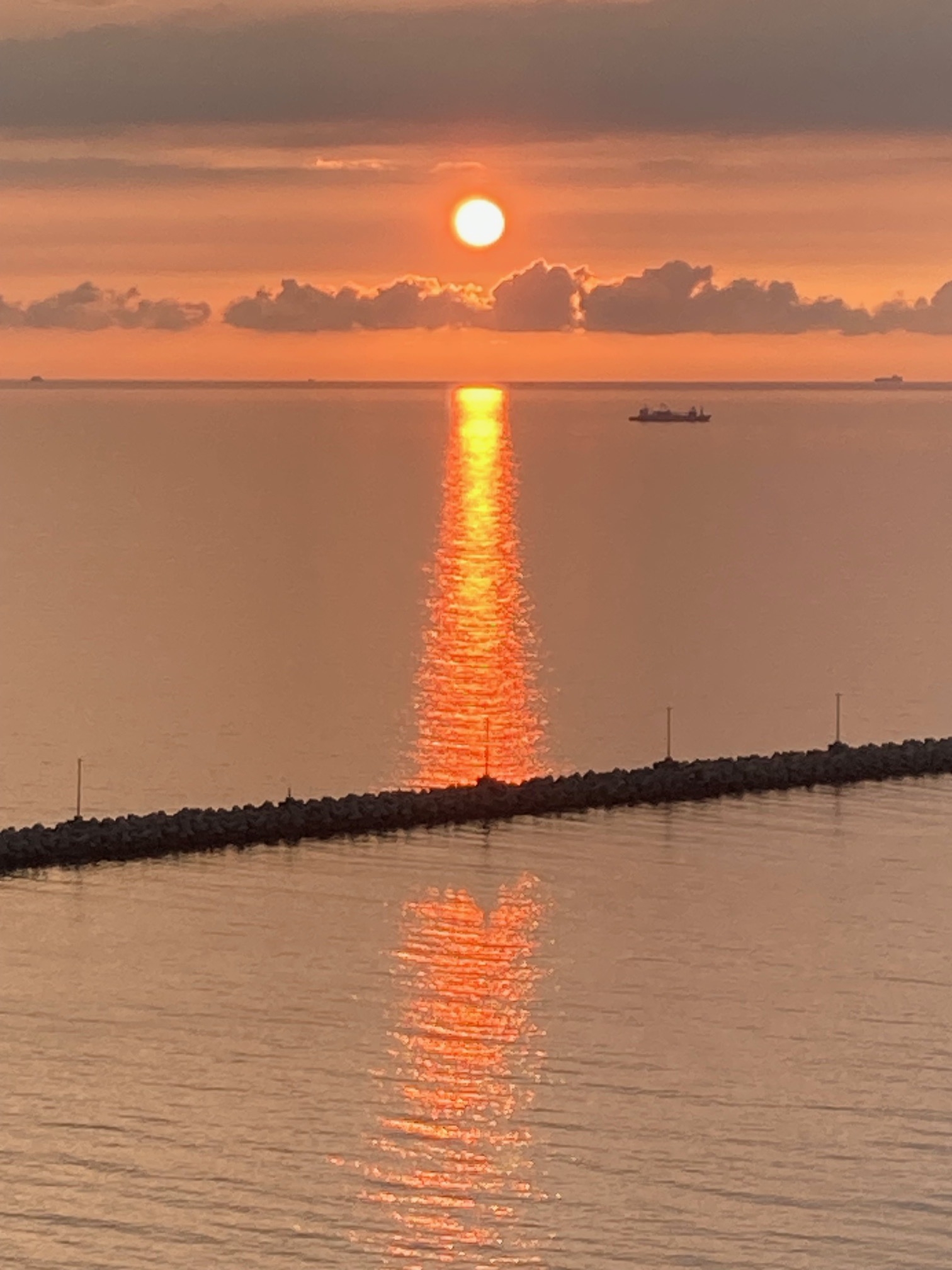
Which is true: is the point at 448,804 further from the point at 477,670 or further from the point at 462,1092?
the point at 477,670

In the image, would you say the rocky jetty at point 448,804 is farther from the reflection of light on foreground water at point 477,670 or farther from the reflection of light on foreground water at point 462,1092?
the reflection of light on foreground water at point 462,1092

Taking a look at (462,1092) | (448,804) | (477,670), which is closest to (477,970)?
(462,1092)

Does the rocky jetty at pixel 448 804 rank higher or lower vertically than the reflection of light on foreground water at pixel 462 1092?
higher

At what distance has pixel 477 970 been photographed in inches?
1208

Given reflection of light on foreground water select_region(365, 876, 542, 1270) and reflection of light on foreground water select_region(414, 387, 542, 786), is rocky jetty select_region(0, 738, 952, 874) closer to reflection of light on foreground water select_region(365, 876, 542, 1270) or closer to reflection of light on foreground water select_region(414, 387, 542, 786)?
reflection of light on foreground water select_region(414, 387, 542, 786)

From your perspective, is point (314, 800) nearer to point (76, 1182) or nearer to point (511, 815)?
point (511, 815)

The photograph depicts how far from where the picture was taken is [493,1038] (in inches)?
1089

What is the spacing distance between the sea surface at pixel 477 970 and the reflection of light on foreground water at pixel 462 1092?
55mm

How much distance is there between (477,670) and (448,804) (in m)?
18.0

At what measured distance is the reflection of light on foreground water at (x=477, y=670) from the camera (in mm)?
45375

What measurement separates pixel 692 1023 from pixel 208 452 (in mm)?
164815

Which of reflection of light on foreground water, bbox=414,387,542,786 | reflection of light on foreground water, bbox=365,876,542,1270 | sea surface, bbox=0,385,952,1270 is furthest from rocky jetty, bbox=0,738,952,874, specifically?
reflection of light on foreground water, bbox=365,876,542,1270

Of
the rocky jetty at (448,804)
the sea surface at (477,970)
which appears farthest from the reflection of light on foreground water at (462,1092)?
the rocky jetty at (448,804)

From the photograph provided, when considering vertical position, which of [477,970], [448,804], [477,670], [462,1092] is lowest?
[462,1092]
